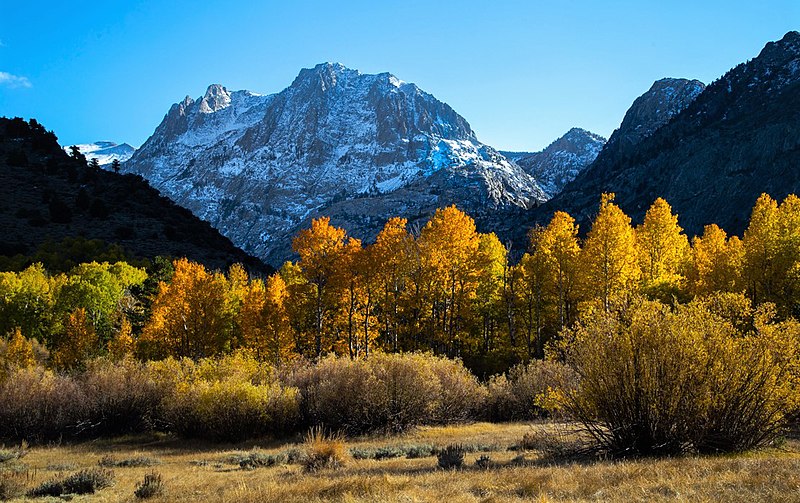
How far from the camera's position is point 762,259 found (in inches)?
1288

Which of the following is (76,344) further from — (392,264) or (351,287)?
(392,264)

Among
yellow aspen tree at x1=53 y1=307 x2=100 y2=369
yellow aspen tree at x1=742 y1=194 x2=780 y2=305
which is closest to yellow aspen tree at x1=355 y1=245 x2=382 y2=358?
yellow aspen tree at x1=53 y1=307 x2=100 y2=369

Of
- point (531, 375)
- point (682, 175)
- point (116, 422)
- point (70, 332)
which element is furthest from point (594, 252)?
point (682, 175)

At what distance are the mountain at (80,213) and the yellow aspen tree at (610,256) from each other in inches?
2649

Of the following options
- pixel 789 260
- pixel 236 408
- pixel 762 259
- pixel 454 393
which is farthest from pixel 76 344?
pixel 789 260

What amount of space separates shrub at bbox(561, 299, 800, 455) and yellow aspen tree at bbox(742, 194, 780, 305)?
2132 centimetres

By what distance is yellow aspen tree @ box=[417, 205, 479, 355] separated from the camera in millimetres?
35966

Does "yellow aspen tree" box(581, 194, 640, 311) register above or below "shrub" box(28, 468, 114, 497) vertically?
above

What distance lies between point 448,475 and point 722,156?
146 meters

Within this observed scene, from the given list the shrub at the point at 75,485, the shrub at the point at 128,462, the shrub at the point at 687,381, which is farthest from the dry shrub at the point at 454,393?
the shrub at the point at 75,485

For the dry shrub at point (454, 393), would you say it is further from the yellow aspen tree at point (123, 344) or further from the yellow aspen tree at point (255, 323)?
the yellow aspen tree at point (123, 344)

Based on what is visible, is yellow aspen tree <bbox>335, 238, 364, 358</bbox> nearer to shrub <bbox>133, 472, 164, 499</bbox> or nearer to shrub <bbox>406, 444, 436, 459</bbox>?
shrub <bbox>406, 444, 436, 459</bbox>

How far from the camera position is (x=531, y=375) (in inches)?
1105

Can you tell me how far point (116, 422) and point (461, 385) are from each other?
62.0 ft
